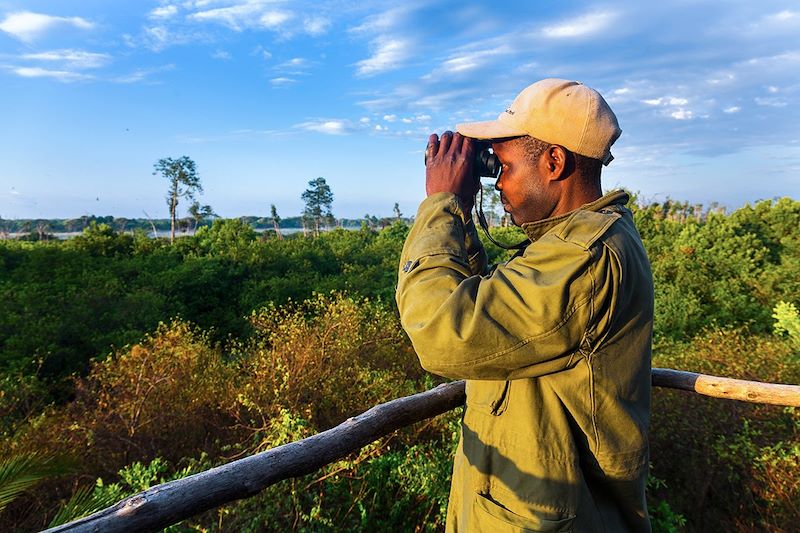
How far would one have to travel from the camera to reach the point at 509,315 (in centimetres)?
94

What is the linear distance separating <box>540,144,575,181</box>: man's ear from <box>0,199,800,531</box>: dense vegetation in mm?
2308

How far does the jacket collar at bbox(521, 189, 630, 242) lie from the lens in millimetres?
1104

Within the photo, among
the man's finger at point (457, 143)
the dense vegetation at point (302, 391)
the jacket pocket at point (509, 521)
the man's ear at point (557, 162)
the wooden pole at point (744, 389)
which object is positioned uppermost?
the man's finger at point (457, 143)

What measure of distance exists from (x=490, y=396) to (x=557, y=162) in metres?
0.55

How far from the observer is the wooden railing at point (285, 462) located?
0.96 m

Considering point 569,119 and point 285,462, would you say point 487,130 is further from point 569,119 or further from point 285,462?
point 285,462

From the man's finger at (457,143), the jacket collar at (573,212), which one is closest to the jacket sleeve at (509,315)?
the jacket collar at (573,212)

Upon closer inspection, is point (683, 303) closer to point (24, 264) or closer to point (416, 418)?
point (416, 418)

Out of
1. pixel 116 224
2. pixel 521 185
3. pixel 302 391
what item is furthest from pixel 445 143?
pixel 116 224

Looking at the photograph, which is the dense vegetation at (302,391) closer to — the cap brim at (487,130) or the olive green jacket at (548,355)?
the olive green jacket at (548,355)

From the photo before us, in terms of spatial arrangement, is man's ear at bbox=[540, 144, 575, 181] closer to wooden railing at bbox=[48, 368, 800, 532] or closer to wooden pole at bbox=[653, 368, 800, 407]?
wooden railing at bbox=[48, 368, 800, 532]

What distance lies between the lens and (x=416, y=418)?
1.81m

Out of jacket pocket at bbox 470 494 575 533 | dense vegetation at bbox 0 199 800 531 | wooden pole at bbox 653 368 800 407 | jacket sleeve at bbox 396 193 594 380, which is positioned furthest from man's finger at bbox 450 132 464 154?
dense vegetation at bbox 0 199 800 531

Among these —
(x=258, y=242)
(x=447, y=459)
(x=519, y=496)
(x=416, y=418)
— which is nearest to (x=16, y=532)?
(x=447, y=459)
